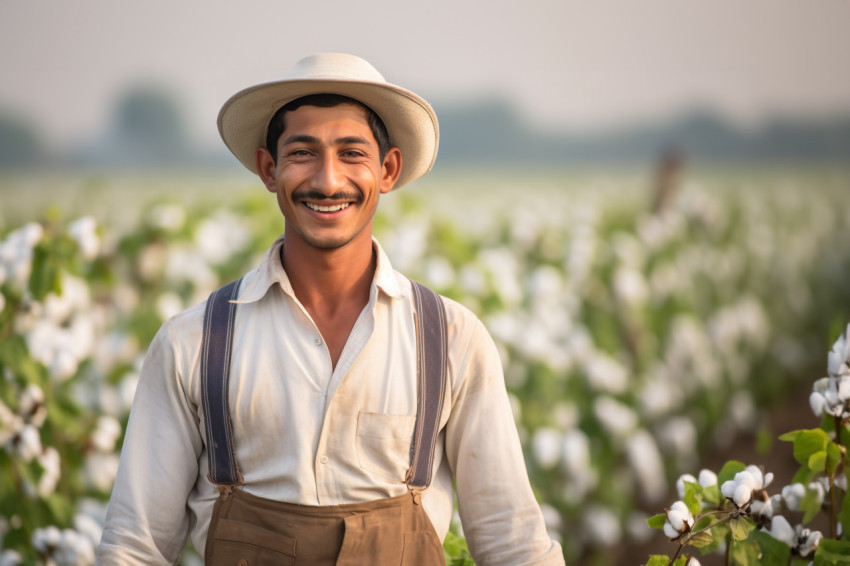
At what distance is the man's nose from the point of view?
157 centimetres

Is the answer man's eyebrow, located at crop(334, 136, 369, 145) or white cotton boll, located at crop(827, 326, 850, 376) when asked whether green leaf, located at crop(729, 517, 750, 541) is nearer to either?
white cotton boll, located at crop(827, 326, 850, 376)

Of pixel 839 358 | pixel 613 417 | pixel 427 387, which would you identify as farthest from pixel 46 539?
pixel 613 417

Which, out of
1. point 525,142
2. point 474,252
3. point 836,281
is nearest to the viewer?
point 474,252

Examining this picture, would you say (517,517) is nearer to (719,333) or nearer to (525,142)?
(719,333)

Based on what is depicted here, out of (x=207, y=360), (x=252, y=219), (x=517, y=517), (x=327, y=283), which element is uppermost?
(x=252, y=219)

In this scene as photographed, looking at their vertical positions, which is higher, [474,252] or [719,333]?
[474,252]

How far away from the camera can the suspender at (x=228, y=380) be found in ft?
5.19

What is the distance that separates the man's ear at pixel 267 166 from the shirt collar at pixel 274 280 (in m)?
0.12

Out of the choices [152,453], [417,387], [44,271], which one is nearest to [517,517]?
[417,387]

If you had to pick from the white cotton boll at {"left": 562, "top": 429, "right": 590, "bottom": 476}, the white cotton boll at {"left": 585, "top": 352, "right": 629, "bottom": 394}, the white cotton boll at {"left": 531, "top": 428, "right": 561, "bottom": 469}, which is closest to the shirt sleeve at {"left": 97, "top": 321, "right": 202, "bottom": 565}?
the white cotton boll at {"left": 531, "top": 428, "right": 561, "bottom": 469}

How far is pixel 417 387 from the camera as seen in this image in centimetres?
162

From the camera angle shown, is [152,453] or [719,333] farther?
[719,333]

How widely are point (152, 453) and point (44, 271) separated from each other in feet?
4.08

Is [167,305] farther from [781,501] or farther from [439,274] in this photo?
[781,501]
